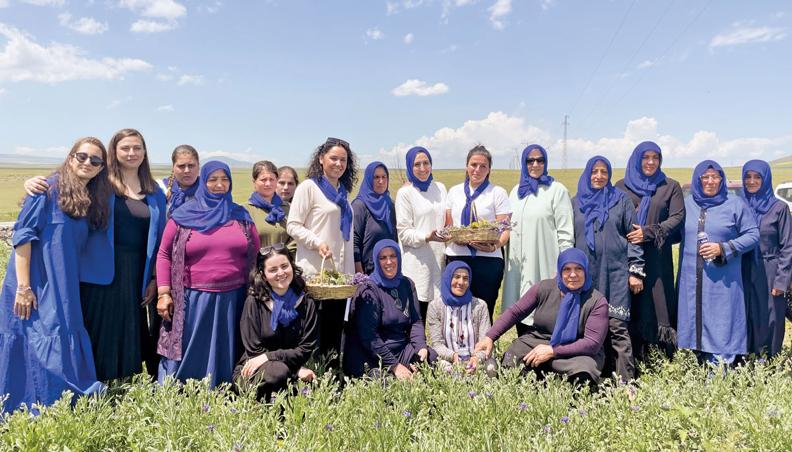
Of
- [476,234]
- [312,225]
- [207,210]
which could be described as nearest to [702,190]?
[476,234]

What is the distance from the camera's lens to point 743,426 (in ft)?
10.4

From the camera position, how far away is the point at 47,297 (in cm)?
384

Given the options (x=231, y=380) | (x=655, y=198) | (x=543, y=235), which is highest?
(x=655, y=198)

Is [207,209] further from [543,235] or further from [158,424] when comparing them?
[543,235]

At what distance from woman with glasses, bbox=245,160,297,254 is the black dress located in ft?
3.59

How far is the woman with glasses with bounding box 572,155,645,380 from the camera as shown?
196 inches

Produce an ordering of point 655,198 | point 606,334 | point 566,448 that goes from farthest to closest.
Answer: point 655,198, point 606,334, point 566,448

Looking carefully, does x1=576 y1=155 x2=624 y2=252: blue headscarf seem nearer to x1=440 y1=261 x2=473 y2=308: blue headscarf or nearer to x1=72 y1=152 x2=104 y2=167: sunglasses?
x1=440 y1=261 x2=473 y2=308: blue headscarf

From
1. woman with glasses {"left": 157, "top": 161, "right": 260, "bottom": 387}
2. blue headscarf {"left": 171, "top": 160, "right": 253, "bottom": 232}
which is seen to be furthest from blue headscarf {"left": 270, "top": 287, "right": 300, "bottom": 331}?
blue headscarf {"left": 171, "top": 160, "right": 253, "bottom": 232}

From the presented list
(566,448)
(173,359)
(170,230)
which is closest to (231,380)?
(173,359)

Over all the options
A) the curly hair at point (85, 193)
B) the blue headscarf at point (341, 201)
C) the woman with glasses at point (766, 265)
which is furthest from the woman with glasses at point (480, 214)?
the curly hair at point (85, 193)

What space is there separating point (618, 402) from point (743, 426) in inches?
28.6

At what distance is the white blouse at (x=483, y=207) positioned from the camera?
5148 millimetres

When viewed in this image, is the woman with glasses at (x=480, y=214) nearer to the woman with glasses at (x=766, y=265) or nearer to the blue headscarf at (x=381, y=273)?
the blue headscarf at (x=381, y=273)
